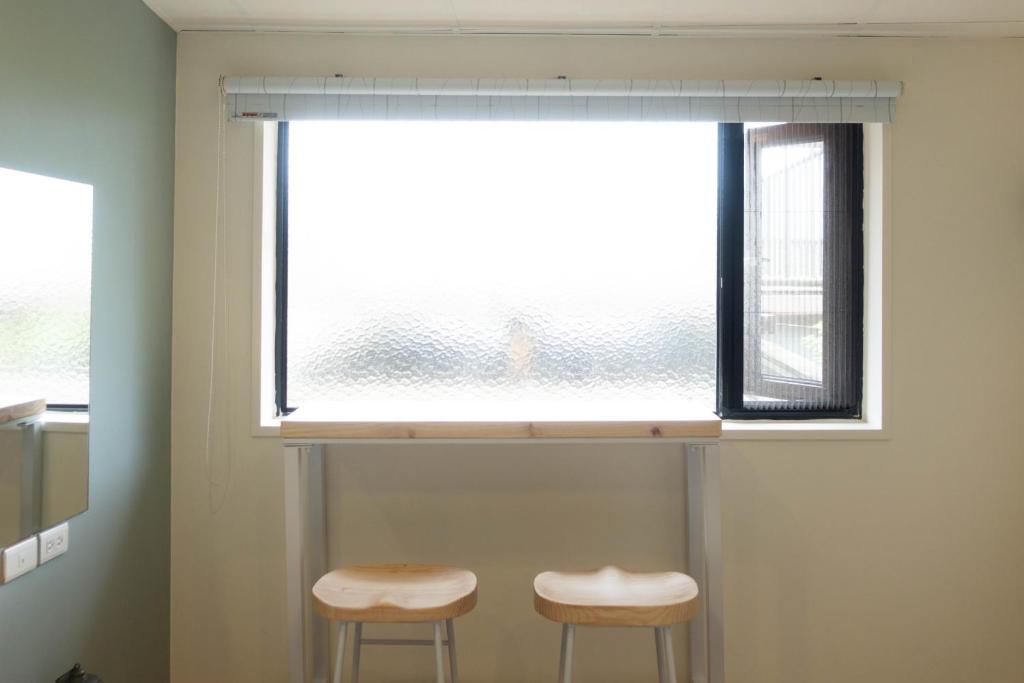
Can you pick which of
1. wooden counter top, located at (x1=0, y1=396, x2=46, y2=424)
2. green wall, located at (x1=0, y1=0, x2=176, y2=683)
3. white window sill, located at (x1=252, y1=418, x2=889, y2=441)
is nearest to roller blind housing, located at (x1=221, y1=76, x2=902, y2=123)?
green wall, located at (x1=0, y1=0, x2=176, y2=683)

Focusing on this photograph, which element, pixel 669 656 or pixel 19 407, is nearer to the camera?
pixel 19 407

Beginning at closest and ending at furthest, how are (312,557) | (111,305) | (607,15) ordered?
(111,305), (607,15), (312,557)

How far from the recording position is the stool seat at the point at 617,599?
6.23ft

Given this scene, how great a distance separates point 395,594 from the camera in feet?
6.44

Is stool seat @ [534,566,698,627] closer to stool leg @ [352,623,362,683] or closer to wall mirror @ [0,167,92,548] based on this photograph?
stool leg @ [352,623,362,683]

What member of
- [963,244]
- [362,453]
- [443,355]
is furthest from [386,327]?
[963,244]

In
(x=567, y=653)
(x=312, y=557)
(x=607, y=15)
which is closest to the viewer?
(x=567, y=653)

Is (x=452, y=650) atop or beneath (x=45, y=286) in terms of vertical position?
beneath

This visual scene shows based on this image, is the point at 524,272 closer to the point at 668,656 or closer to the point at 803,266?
the point at 803,266

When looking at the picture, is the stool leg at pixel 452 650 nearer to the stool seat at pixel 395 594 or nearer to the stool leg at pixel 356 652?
the stool seat at pixel 395 594

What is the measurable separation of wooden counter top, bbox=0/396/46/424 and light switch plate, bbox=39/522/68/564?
0.29 meters

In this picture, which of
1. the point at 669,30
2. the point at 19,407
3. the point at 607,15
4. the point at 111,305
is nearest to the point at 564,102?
the point at 607,15

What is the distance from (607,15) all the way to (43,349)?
69.4 inches

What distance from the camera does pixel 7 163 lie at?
1673mm
